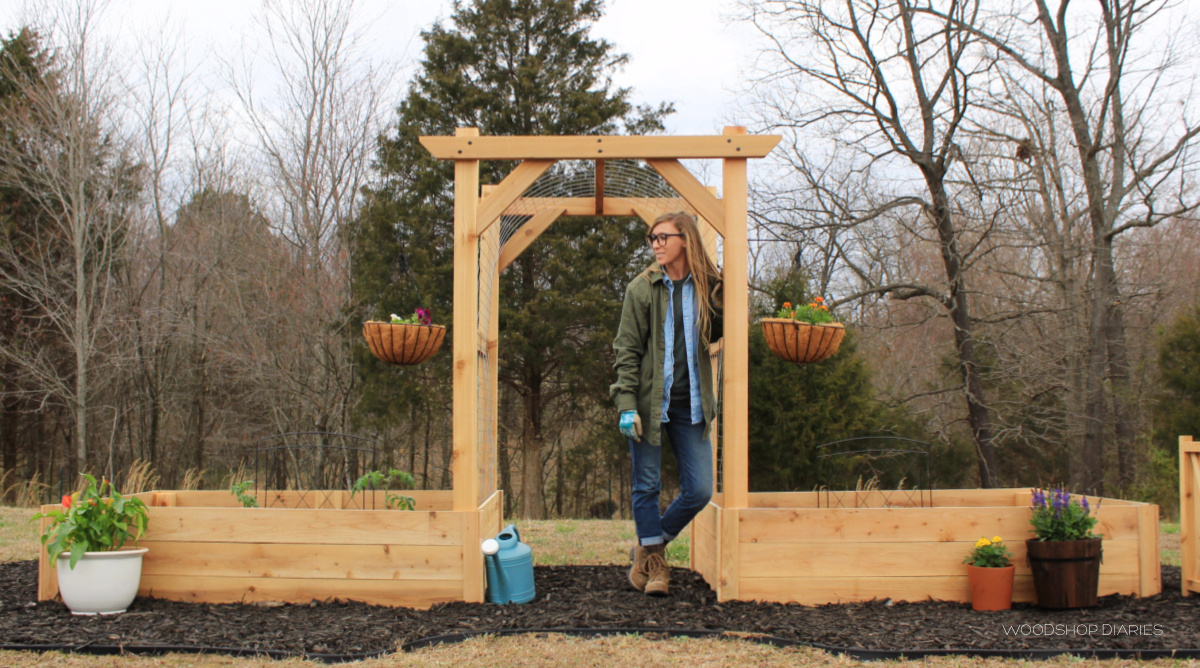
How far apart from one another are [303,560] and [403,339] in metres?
1.27

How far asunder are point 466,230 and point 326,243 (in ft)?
32.2

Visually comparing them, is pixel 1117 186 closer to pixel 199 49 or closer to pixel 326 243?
pixel 326 243

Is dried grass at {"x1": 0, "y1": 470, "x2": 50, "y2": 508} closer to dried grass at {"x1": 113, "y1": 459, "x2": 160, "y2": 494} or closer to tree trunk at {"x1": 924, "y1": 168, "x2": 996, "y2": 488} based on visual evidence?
dried grass at {"x1": 113, "y1": 459, "x2": 160, "y2": 494}

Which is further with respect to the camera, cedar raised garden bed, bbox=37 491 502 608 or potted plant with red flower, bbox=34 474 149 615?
cedar raised garden bed, bbox=37 491 502 608

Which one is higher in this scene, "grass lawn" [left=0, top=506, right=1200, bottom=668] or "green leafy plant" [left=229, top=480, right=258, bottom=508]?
"green leafy plant" [left=229, top=480, right=258, bottom=508]

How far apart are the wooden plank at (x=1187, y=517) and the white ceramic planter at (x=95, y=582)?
454cm

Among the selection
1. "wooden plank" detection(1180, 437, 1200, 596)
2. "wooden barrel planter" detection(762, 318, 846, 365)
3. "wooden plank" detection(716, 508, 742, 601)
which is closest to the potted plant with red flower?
"wooden plank" detection(716, 508, 742, 601)

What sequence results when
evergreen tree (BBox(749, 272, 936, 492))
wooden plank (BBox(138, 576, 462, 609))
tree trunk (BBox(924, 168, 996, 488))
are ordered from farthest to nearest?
1. tree trunk (BBox(924, 168, 996, 488))
2. evergreen tree (BBox(749, 272, 936, 492))
3. wooden plank (BBox(138, 576, 462, 609))

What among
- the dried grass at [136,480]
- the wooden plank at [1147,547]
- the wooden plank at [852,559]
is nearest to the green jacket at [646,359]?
the wooden plank at [852,559]

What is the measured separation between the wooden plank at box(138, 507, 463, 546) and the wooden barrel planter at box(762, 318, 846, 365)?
1.96 meters

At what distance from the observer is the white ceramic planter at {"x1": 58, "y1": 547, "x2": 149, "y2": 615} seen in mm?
3201

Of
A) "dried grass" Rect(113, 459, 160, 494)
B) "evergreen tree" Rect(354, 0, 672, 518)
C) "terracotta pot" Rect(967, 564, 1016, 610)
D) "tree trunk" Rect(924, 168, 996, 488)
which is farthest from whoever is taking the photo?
"evergreen tree" Rect(354, 0, 672, 518)

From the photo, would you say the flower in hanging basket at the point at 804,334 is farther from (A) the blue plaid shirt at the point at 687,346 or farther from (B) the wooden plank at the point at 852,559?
(B) the wooden plank at the point at 852,559

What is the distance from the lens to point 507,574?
11.3ft
